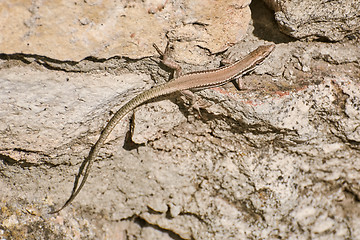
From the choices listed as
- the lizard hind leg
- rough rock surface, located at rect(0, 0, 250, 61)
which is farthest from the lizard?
rough rock surface, located at rect(0, 0, 250, 61)

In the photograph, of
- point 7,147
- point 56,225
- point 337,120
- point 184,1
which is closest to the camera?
point 184,1

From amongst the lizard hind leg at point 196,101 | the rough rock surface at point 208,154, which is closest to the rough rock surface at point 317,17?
the rough rock surface at point 208,154

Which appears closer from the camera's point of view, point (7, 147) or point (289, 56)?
point (7, 147)

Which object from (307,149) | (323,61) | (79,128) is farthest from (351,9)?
(79,128)

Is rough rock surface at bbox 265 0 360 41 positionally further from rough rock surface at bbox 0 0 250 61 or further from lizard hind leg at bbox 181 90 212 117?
lizard hind leg at bbox 181 90 212 117

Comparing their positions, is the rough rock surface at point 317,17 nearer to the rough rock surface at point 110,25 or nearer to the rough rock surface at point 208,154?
the rough rock surface at point 208,154

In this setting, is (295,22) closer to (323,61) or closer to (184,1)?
(323,61)

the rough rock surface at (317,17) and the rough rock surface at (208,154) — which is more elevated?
the rough rock surface at (317,17)
